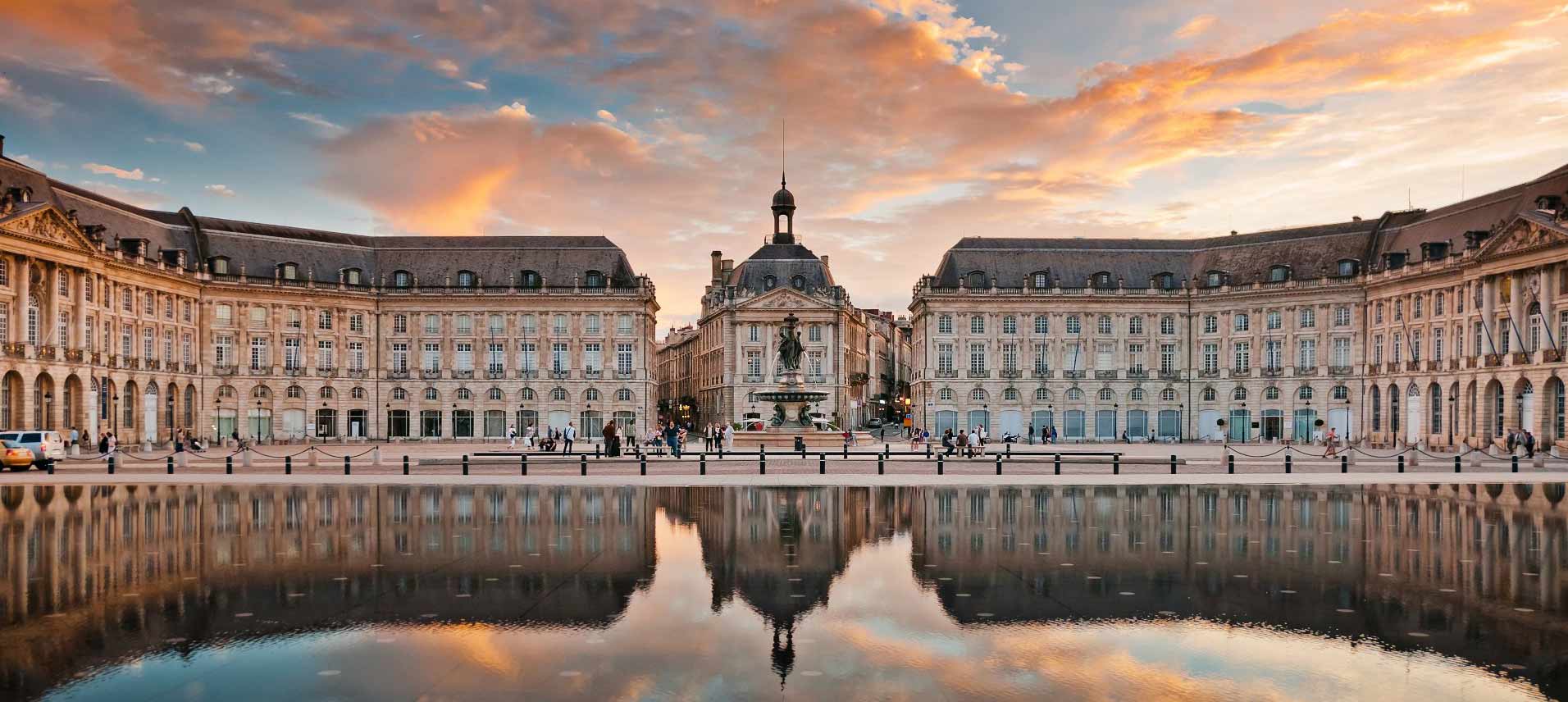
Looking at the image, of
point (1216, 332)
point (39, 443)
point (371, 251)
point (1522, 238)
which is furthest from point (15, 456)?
point (1216, 332)

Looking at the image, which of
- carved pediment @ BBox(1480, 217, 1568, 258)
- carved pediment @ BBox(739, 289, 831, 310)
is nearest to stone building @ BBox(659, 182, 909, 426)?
carved pediment @ BBox(739, 289, 831, 310)

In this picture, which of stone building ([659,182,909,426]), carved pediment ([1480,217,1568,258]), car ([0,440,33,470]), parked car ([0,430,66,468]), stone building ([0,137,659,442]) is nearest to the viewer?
car ([0,440,33,470])

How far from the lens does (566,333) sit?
87.9 m

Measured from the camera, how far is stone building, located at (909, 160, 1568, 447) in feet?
234

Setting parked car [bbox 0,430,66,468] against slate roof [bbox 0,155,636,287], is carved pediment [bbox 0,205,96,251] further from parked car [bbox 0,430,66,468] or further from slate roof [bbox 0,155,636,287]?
parked car [bbox 0,430,66,468]

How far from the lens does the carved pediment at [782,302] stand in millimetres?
97250

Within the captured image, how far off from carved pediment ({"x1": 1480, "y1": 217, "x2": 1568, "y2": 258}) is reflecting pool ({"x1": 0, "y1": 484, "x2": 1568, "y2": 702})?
138ft

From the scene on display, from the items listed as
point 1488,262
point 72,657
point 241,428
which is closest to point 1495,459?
point 1488,262

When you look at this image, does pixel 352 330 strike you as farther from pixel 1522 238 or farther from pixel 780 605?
pixel 780 605

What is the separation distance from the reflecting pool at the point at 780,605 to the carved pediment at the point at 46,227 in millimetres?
40640

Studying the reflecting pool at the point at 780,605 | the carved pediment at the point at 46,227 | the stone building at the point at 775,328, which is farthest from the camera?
the stone building at the point at 775,328

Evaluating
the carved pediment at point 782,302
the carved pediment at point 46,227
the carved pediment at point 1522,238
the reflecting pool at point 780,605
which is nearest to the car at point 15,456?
the carved pediment at point 46,227

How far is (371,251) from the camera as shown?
3477 inches

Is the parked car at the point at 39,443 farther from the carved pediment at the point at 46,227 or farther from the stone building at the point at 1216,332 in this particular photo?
the stone building at the point at 1216,332
